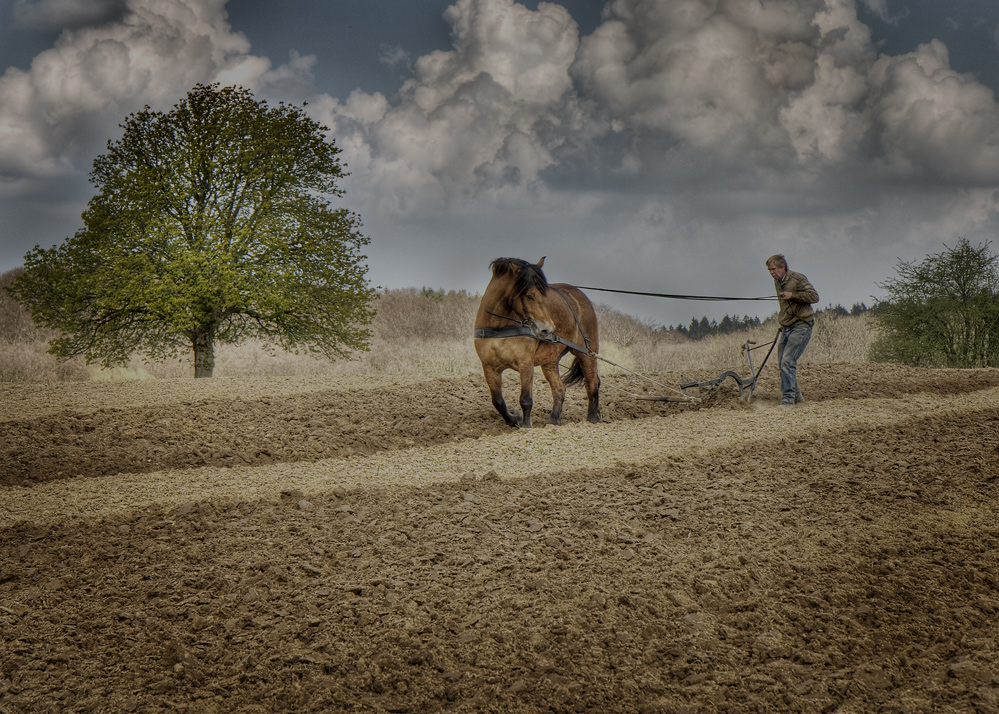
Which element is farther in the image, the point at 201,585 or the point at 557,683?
the point at 201,585

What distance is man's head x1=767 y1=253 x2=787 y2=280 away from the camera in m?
9.69

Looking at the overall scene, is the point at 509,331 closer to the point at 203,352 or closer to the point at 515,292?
the point at 515,292

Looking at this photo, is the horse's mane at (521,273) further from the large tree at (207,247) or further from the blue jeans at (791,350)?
the large tree at (207,247)

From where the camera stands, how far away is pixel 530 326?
8.42 meters

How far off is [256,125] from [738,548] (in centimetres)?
1466

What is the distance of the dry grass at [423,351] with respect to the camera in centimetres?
1878

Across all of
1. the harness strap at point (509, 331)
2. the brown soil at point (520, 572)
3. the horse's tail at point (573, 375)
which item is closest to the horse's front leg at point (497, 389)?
the brown soil at point (520, 572)

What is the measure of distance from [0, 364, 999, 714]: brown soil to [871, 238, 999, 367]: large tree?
14799 millimetres

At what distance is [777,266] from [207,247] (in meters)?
11.3

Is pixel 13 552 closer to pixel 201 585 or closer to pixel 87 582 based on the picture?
pixel 87 582

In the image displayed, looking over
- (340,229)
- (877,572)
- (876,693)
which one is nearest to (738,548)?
(877,572)

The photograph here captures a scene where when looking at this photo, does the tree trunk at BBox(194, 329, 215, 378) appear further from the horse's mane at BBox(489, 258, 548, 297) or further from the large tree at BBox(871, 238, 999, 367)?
the large tree at BBox(871, 238, 999, 367)

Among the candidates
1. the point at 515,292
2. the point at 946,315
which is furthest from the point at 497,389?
the point at 946,315

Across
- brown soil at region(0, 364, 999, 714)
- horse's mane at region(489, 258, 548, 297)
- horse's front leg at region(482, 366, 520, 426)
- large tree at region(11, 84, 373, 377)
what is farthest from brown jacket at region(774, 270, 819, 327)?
large tree at region(11, 84, 373, 377)
